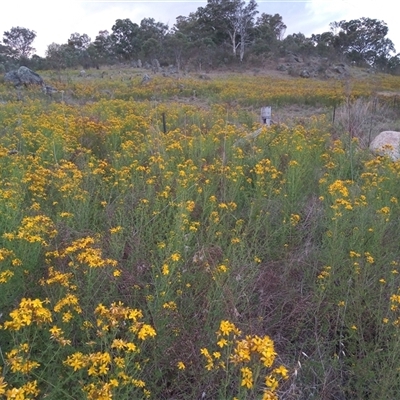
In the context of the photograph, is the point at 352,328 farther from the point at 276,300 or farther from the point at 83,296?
the point at 83,296

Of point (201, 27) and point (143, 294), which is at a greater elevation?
point (201, 27)

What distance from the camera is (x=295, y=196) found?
3.92 metres

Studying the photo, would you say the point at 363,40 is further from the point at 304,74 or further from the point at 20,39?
the point at 20,39

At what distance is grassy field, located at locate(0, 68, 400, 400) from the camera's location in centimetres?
175

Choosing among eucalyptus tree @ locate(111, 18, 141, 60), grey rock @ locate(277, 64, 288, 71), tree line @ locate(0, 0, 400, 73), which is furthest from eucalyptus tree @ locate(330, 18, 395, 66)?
eucalyptus tree @ locate(111, 18, 141, 60)

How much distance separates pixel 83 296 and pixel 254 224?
156 centimetres

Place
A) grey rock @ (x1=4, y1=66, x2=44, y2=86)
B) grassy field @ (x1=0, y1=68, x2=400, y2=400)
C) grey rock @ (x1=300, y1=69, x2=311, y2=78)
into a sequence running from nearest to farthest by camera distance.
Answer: grassy field @ (x1=0, y1=68, x2=400, y2=400), grey rock @ (x1=4, y1=66, x2=44, y2=86), grey rock @ (x1=300, y1=69, x2=311, y2=78)

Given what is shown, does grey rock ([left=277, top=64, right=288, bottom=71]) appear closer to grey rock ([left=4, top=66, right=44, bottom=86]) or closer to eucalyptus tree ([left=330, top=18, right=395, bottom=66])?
eucalyptus tree ([left=330, top=18, right=395, bottom=66])

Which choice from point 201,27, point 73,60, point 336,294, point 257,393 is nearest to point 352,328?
point 336,294

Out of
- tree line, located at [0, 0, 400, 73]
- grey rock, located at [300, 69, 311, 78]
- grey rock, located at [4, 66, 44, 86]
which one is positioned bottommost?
grey rock, located at [300, 69, 311, 78]

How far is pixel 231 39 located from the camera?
133 feet

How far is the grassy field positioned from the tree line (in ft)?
98.1

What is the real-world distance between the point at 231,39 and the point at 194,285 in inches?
1623

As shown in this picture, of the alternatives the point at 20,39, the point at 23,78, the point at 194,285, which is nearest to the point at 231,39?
the point at 20,39
